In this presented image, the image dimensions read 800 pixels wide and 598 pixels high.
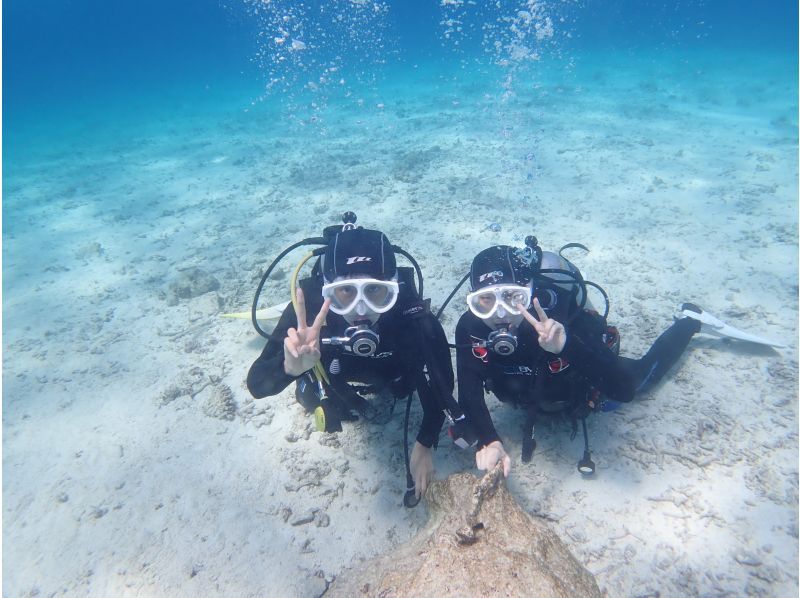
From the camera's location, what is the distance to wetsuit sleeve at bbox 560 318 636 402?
332 cm

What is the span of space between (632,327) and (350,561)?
466 cm

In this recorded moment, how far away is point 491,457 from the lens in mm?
3061

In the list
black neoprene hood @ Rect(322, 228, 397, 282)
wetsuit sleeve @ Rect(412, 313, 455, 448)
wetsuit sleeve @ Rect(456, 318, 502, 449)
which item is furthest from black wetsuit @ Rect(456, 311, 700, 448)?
black neoprene hood @ Rect(322, 228, 397, 282)

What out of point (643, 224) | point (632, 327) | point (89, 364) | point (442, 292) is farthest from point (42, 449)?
point (643, 224)

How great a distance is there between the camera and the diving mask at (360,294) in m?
3.06

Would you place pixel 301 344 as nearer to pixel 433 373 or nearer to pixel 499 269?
pixel 433 373

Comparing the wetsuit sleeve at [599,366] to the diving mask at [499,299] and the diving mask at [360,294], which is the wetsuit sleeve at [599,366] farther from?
the diving mask at [360,294]

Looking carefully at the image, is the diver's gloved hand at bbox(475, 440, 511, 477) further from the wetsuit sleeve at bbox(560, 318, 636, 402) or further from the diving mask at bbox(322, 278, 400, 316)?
the diving mask at bbox(322, 278, 400, 316)

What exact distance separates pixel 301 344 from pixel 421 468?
5.46 ft

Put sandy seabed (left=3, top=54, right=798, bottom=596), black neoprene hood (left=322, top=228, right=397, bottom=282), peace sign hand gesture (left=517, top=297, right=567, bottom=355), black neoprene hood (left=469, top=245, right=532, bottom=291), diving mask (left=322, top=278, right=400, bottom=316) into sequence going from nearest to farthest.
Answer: peace sign hand gesture (left=517, top=297, right=567, bottom=355) → diving mask (left=322, top=278, right=400, bottom=316) → black neoprene hood (left=322, top=228, right=397, bottom=282) → black neoprene hood (left=469, top=245, right=532, bottom=291) → sandy seabed (left=3, top=54, right=798, bottom=596)

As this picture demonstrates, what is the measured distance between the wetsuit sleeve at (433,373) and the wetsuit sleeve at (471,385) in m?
0.13

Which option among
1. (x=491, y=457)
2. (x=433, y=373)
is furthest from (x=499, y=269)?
(x=491, y=457)

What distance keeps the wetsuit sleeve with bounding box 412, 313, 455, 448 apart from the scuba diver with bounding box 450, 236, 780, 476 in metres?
0.14

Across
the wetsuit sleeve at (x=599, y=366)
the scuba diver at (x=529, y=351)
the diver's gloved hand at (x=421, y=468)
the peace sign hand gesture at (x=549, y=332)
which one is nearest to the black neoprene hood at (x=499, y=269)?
the scuba diver at (x=529, y=351)
